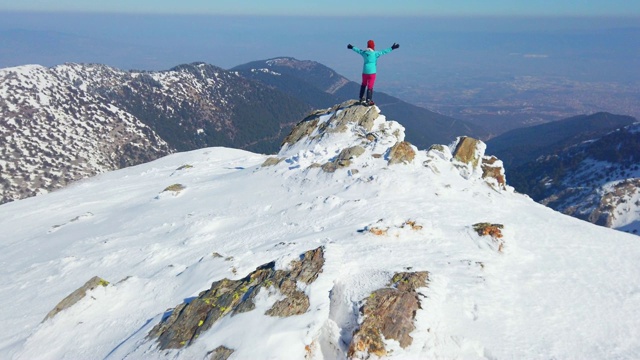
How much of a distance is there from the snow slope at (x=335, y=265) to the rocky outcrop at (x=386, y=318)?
1.05 ft

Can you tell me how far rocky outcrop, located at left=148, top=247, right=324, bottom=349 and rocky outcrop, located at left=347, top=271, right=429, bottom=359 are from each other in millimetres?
1919

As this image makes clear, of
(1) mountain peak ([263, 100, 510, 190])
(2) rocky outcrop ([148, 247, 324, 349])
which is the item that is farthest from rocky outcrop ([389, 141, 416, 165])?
(2) rocky outcrop ([148, 247, 324, 349])

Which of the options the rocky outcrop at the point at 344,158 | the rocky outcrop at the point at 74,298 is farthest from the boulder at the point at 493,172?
the rocky outcrop at the point at 74,298

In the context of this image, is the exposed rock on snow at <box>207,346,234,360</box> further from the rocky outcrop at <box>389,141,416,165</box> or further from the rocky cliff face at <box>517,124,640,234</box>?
the rocky cliff face at <box>517,124,640,234</box>

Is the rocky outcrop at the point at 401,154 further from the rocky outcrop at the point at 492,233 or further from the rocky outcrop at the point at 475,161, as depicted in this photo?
the rocky outcrop at the point at 492,233

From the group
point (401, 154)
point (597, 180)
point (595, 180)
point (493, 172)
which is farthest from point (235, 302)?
point (597, 180)

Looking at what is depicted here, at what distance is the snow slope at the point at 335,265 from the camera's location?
1131 centimetres

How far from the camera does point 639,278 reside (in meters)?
14.7

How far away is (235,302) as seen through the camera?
1281 cm

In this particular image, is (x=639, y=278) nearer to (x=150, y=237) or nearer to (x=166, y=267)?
(x=166, y=267)

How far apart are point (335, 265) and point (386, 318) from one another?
3.30m

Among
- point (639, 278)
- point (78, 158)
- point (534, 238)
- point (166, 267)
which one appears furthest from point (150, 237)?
point (78, 158)

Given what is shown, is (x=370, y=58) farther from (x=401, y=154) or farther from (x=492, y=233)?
(x=492, y=233)

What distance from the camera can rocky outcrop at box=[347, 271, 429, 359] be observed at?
10.5 metres
